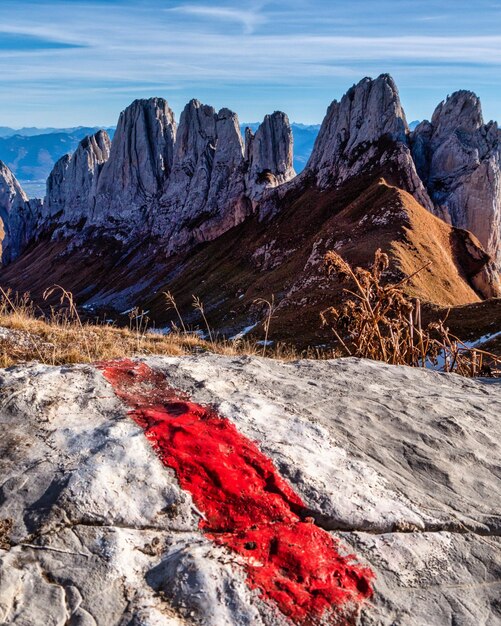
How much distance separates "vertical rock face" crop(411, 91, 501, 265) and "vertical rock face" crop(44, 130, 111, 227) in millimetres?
58553

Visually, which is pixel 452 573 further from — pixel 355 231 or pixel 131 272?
pixel 131 272

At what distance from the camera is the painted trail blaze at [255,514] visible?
275 cm

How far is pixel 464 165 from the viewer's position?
50.8m

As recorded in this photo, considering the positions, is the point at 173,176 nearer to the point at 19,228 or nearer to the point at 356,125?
the point at 356,125

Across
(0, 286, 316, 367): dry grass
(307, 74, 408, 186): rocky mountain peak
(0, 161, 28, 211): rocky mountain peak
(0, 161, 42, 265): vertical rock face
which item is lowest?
(0, 161, 42, 265): vertical rock face

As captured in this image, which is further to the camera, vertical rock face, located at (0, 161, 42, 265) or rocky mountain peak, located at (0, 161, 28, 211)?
rocky mountain peak, located at (0, 161, 28, 211)

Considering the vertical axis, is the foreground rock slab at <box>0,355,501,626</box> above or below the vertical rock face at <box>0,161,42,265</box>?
above

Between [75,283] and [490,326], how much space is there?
220 feet

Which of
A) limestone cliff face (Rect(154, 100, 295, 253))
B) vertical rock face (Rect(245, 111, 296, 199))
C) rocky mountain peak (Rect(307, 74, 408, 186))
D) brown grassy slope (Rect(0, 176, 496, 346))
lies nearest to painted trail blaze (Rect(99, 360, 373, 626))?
brown grassy slope (Rect(0, 176, 496, 346))

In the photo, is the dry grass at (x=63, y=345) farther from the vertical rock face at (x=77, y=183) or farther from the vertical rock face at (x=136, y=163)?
the vertical rock face at (x=77, y=183)

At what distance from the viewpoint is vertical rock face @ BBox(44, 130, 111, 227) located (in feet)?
307

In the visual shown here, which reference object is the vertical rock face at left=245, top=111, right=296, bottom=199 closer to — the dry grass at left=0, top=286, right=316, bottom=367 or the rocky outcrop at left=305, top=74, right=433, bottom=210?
the rocky outcrop at left=305, top=74, right=433, bottom=210

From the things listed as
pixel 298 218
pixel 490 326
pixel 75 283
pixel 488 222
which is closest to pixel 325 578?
pixel 490 326

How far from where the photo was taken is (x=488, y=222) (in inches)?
1959
